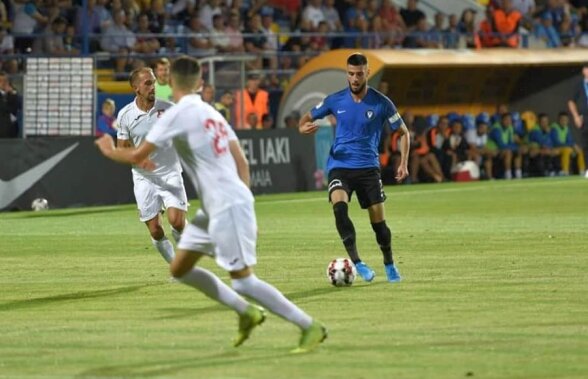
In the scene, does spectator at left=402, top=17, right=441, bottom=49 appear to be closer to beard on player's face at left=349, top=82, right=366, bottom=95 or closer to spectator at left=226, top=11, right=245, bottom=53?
spectator at left=226, top=11, right=245, bottom=53

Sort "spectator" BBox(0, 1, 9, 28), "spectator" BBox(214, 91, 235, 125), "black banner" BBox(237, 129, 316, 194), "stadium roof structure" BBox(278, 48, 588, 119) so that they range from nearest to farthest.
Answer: "black banner" BBox(237, 129, 316, 194)
"spectator" BBox(214, 91, 235, 125)
"spectator" BBox(0, 1, 9, 28)
"stadium roof structure" BBox(278, 48, 588, 119)

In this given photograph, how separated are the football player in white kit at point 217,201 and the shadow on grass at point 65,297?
3545 mm

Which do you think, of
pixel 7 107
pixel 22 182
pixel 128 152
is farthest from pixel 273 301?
pixel 7 107

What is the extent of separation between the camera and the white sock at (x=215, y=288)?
1091 cm

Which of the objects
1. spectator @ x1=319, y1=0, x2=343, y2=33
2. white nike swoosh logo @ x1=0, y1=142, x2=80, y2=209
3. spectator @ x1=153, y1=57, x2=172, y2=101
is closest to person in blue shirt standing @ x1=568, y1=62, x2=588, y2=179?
spectator @ x1=319, y1=0, x2=343, y2=33

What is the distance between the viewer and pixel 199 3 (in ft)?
121

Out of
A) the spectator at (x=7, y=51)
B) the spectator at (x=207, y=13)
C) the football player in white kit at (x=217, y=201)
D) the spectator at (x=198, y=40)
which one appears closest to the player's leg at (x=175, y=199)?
the football player in white kit at (x=217, y=201)

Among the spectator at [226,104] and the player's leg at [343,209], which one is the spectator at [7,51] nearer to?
the spectator at [226,104]

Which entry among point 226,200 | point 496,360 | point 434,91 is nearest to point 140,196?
point 226,200

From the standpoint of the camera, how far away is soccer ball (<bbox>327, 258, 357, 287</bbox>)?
15219 millimetres

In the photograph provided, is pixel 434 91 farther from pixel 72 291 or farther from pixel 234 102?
pixel 72 291

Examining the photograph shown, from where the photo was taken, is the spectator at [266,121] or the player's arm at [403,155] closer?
the player's arm at [403,155]

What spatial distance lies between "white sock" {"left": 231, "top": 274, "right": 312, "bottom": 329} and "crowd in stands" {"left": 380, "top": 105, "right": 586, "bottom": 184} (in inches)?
958

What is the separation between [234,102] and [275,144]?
7.23 feet
